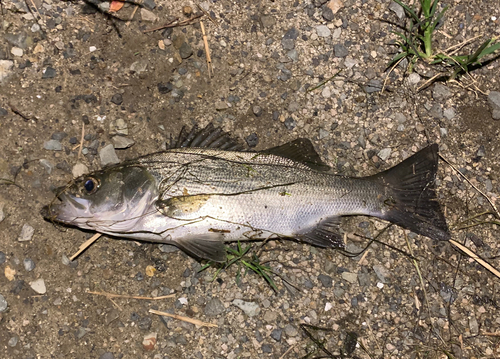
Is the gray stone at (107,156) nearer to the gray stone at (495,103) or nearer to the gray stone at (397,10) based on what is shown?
the gray stone at (397,10)

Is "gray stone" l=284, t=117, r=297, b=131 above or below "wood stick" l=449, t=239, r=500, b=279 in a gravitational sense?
above

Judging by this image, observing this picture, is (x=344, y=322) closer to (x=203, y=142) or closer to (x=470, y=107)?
(x=203, y=142)

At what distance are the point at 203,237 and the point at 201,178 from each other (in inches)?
21.7

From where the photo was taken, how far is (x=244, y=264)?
12.5 ft

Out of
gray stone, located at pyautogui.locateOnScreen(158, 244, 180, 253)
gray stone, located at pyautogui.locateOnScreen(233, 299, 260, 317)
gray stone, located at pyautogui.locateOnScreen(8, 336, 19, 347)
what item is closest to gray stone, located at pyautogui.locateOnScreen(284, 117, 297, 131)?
gray stone, located at pyautogui.locateOnScreen(158, 244, 180, 253)

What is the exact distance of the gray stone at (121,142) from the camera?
3889 millimetres

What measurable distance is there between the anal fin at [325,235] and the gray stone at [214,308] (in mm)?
1027

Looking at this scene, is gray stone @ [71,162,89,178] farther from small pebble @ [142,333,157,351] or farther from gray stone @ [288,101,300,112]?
gray stone @ [288,101,300,112]

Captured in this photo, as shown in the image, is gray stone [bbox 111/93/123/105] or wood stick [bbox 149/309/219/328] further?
gray stone [bbox 111/93/123/105]

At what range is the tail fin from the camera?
3785mm

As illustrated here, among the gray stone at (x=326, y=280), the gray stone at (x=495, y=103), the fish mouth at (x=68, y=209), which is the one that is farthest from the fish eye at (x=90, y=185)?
the gray stone at (x=495, y=103)

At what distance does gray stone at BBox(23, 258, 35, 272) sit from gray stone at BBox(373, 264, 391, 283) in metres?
3.38

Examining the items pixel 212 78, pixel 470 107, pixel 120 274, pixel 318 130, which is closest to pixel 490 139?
pixel 470 107

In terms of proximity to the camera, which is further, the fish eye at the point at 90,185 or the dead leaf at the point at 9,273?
the dead leaf at the point at 9,273
